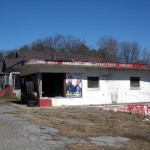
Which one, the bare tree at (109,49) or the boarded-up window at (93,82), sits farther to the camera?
the bare tree at (109,49)

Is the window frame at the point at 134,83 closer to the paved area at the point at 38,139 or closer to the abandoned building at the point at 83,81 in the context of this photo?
the abandoned building at the point at 83,81

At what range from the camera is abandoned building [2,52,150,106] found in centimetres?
2384

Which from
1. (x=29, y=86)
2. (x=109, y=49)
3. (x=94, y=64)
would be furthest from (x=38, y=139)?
(x=109, y=49)

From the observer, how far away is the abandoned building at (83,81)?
2384cm

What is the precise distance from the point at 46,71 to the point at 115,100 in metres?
6.28

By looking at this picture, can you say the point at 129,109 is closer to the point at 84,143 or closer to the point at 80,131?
the point at 80,131

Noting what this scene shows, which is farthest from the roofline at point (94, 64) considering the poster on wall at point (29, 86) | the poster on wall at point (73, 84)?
the poster on wall at point (29, 86)

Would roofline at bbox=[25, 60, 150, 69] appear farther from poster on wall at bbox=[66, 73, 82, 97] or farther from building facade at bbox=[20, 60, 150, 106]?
poster on wall at bbox=[66, 73, 82, 97]

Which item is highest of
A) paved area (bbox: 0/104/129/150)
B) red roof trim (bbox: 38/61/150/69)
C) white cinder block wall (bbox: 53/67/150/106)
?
red roof trim (bbox: 38/61/150/69)

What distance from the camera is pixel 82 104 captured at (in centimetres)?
2512

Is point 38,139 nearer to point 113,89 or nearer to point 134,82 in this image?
point 113,89

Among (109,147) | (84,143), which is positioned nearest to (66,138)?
(84,143)

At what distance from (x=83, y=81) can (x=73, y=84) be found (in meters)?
0.86

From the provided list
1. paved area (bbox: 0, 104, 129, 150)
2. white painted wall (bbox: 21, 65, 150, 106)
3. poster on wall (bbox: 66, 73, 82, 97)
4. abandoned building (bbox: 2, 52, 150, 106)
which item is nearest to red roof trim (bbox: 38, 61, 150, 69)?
abandoned building (bbox: 2, 52, 150, 106)
